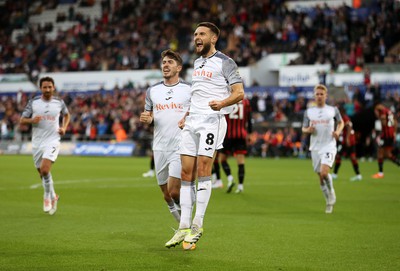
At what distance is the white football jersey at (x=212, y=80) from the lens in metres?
9.39

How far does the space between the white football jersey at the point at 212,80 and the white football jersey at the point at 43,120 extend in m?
5.22

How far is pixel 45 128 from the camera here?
13977 millimetres

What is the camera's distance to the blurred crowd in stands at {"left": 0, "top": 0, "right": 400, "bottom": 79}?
3947cm

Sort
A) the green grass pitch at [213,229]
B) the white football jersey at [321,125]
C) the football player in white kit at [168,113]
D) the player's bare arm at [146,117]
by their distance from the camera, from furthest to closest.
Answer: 1. the white football jersey at [321,125]
2. the football player in white kit at [168,113]
3. the player's bare arm at [146,117]
4. the green grass pitch at [213,229]

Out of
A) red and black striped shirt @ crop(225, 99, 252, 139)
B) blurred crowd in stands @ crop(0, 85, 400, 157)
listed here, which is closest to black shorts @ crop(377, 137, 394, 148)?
red and black striped shirt @ crop(225, 99, 252, 139)

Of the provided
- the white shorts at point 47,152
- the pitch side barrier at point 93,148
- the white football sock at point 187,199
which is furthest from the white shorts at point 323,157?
the pitch side barrier at point 93,148

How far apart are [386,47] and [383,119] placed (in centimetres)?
1448

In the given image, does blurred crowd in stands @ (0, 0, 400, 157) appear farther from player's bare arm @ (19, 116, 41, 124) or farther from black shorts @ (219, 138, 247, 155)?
player's bare arm @ (19, 116, 41, 124)

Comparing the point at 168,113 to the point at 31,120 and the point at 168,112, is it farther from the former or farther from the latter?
the point at 31,120

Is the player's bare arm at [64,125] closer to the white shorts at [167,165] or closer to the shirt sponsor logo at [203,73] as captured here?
the white shorts at [167,165]

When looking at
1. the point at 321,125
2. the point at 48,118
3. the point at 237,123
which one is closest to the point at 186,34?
the point at 237,123

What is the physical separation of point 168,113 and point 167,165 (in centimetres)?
72

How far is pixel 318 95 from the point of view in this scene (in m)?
14.5

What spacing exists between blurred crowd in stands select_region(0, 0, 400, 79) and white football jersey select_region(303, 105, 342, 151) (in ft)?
77.0
